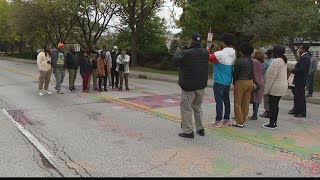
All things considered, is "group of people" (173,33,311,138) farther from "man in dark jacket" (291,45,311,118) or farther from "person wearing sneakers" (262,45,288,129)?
"man in dark jacket" (291,45,311,118)

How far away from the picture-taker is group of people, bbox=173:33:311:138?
6.64 m

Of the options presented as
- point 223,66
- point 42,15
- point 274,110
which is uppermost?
point 42,15

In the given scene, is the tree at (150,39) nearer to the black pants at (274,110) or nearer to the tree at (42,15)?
the tree at (42,15)

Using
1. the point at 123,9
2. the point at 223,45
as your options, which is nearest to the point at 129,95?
the point at 223,45

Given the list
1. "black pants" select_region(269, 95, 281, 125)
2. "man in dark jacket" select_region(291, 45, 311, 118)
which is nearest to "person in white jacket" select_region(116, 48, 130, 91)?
"man in dark jacket" select_region(291, 45, 311, 118)

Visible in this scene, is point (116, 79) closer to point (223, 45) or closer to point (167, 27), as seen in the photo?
point (223, 45)

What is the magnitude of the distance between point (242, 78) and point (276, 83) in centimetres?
77

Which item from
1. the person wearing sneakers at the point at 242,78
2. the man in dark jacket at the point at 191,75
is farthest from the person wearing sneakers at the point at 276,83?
the man in dark jacket at the point at 191,75

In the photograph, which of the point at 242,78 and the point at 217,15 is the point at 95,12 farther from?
the point at 242,78

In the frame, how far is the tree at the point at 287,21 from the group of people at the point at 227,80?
780 cm

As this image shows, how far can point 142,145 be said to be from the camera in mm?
6309

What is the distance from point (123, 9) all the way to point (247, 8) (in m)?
13.3

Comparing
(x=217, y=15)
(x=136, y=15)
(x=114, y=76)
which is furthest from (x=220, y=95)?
(x=136, y=15)

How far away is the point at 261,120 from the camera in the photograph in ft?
28.0
